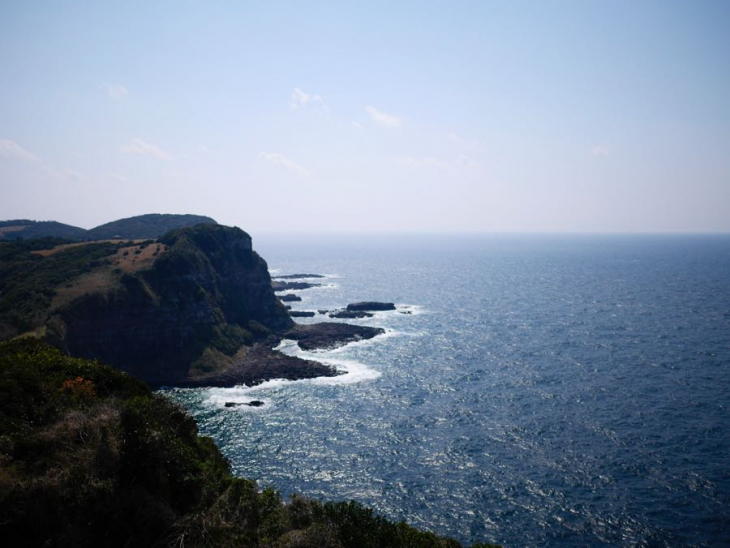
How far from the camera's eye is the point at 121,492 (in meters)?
26.4

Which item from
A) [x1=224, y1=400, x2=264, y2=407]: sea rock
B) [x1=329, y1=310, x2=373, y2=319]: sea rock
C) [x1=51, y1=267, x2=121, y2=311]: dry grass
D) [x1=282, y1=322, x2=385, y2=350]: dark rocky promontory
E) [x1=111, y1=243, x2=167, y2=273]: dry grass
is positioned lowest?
[x1=224, y1=400, x2=264, y2=407]: sea rock

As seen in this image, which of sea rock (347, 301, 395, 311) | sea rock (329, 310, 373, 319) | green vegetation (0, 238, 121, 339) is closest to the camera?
green vegetation (0, 238, 121, 339)

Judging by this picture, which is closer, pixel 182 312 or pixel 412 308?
pixel 182 312

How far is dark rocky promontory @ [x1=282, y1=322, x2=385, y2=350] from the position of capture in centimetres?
13550

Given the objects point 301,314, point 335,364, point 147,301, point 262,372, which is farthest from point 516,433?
point 301,314

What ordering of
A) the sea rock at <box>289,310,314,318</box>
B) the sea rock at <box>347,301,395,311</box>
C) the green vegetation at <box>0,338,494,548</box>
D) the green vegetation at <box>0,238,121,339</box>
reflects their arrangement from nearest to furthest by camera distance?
the green vegetation at <box>0,338,494,548</box>
the green vegetation at <box>0,238,121,339</box>
the sea rock at <box>289,310,314,318</box>
the sea rock at <box>347,301,395,311</box>

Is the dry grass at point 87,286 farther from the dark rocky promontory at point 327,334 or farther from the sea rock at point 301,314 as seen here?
the sea rock at point 301,314

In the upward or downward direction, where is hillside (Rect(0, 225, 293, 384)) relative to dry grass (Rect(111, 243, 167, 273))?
downward

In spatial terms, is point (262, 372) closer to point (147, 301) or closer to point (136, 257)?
point (147, 301)

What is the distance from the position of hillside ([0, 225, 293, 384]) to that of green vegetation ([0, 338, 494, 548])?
227 feet

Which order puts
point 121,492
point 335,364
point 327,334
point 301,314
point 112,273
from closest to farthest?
point 121,492 < point 335,364 < point 112,273 < point 327,334 < point 301,314

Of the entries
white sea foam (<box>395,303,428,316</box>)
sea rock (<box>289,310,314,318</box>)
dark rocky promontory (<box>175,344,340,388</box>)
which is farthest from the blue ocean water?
white sea foam (<box>395,303,428,316</box>)

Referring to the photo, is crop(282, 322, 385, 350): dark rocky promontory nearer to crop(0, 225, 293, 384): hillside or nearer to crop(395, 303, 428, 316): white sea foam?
crop(0, 225, 293, 384): hillside

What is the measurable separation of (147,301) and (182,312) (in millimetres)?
9464
